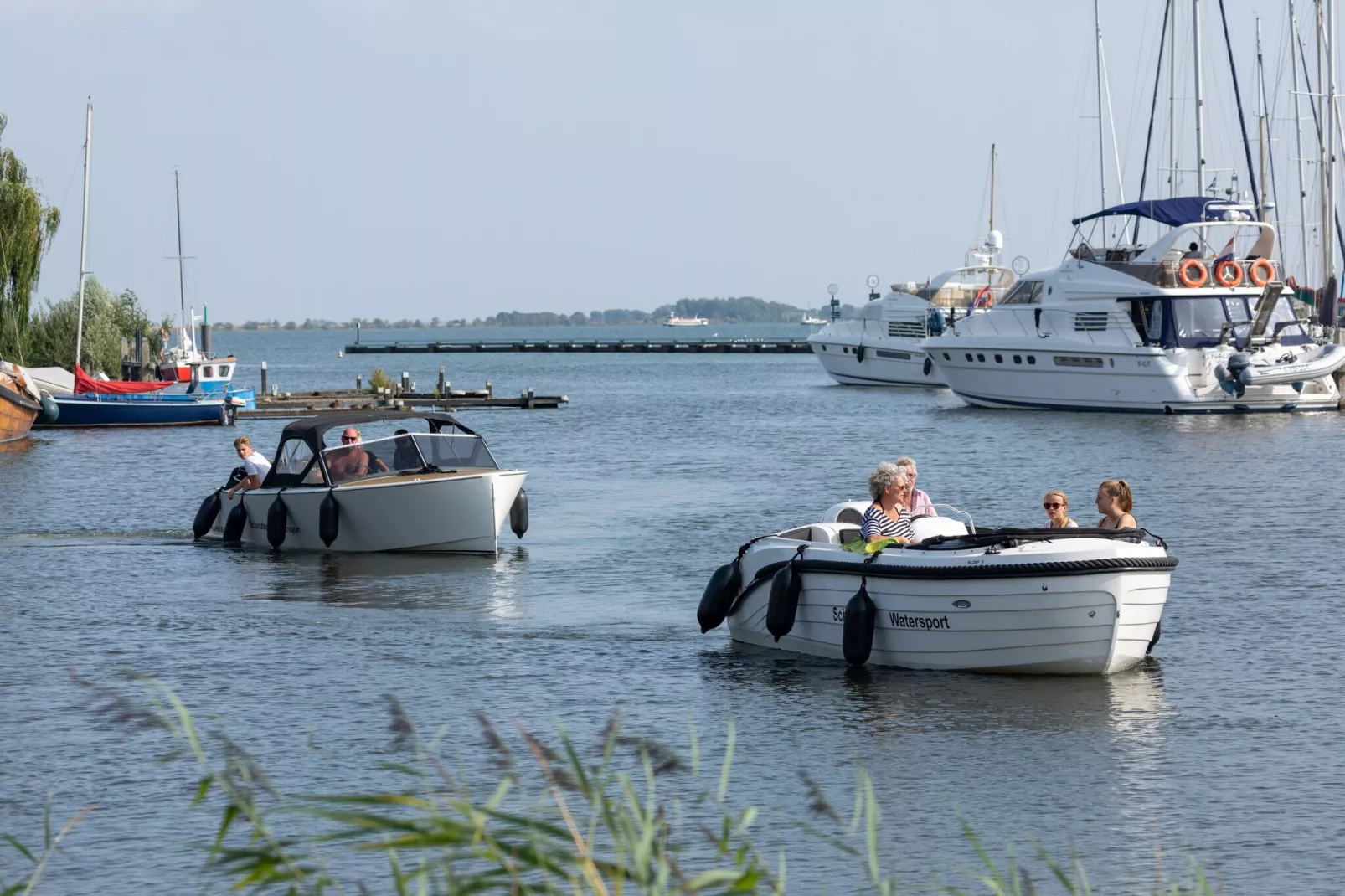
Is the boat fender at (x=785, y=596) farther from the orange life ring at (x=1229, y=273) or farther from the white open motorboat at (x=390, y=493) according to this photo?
the orange life ring at (x=1229, y=273)

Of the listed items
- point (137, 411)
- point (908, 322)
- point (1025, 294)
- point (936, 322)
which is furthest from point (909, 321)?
point (137, 411)

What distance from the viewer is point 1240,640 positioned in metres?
17.0

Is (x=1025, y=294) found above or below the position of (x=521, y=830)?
above

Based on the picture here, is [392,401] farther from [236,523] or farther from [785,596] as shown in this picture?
[785,596]

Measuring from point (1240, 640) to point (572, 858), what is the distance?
42.7 feet

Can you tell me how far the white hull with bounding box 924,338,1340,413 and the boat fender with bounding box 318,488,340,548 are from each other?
3409 cm

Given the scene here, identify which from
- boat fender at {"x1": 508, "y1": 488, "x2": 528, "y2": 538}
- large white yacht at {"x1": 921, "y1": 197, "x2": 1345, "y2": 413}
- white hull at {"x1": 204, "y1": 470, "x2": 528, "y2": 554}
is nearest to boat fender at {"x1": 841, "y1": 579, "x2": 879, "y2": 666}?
white hull at {"x1": 204, "y1": 470, "x2": 528, "y2": 554}

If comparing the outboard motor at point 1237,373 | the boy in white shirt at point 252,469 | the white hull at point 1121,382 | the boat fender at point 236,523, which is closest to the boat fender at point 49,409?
the boy in white shirt at point 252,469

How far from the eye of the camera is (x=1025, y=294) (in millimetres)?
54906

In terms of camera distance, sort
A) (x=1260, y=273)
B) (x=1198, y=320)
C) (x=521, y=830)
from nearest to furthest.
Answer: (x=521, y=830) → (x=1260, y=273) → (x=1198, y=320)

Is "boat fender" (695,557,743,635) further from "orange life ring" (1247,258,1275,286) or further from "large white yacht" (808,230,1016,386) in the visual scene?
"large white yacht" (808,230,1016,386)

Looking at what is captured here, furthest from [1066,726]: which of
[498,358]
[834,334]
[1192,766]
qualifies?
[498,358]

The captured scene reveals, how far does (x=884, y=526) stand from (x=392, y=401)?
52.7 metres

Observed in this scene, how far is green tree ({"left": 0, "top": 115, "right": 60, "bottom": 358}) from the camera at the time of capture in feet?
183
